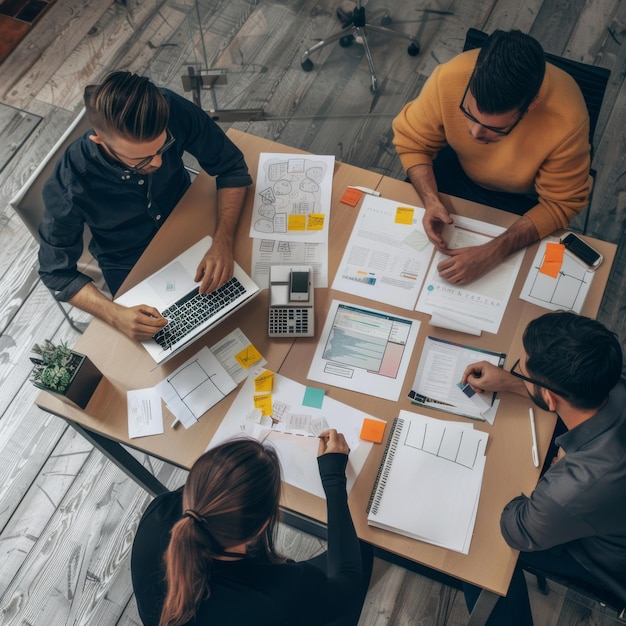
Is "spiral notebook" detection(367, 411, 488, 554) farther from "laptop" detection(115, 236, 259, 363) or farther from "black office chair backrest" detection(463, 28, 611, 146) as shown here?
"black office chair backrest" detection(463, 28, 611, 146)

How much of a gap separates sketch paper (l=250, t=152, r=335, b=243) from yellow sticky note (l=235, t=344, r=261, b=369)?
401 millimetres

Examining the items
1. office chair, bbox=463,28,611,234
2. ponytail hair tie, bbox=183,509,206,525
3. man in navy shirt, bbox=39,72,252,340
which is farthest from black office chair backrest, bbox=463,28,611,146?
ponytail hair tie, bbox=183,509,206,525

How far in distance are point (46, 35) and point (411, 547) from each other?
10.8 ft

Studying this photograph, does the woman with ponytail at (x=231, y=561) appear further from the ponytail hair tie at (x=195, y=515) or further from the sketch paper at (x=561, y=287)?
the sketch paper at (x=561, y=287)

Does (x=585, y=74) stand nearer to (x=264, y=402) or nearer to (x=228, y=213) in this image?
(x=228, y=213)

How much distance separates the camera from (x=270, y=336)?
6.08ft

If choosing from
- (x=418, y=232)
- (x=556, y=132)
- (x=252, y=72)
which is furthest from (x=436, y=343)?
(x=252, y=72)

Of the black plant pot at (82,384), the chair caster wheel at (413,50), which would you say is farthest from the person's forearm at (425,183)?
the chair caster wheel at (413,50)

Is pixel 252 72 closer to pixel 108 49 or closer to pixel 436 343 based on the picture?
pixel 108 49

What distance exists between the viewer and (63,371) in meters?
1.71

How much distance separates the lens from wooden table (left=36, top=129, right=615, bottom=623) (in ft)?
5.24

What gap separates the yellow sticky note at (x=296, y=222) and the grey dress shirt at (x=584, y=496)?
1.01 meters

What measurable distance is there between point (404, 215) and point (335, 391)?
64cm

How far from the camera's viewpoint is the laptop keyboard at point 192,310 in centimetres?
182
